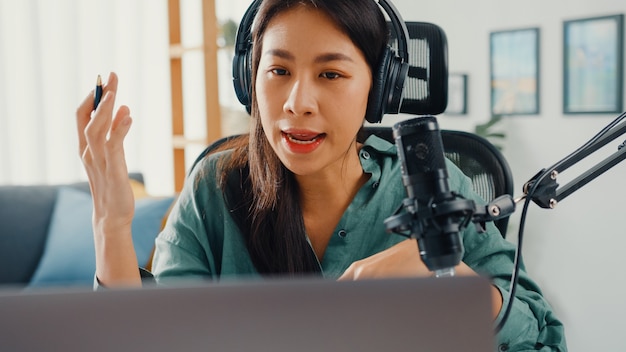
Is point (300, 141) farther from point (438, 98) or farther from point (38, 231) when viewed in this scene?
point (38, 231)

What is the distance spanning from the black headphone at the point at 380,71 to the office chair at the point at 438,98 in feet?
0.18

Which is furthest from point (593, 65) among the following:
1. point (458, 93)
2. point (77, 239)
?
point (77, 239)

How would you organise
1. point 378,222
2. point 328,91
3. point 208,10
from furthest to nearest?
1. point 208,10
2. point 378,222
3. point 328,91

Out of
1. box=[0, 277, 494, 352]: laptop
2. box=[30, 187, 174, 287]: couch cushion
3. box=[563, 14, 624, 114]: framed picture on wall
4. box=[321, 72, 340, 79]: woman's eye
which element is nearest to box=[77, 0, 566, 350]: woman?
box=[321, 72, 340, 79]: woman's eye

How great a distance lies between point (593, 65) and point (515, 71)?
34 cm

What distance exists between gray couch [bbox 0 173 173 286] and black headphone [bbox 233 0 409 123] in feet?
5.22

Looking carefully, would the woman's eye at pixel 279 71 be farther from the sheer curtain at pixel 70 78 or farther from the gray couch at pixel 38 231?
the sheer curtain at pixel 70 78

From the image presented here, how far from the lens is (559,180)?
9.12ft

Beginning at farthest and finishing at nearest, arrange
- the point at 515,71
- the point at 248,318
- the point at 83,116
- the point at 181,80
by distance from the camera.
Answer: the point at 181,80
the point at 515,71
the point at 83,116
the point at 248,318

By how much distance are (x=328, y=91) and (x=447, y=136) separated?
1.19 feet

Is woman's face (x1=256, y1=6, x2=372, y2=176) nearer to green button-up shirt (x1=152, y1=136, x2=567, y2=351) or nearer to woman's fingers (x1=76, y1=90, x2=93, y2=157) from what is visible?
green button-up shirt (x1=152, y1=136, x2=567, y2=351)

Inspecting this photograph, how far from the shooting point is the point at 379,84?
3.58 ft

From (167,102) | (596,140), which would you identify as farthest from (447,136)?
(167,102)

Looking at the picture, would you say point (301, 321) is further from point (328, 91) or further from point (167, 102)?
point (167, 102)
